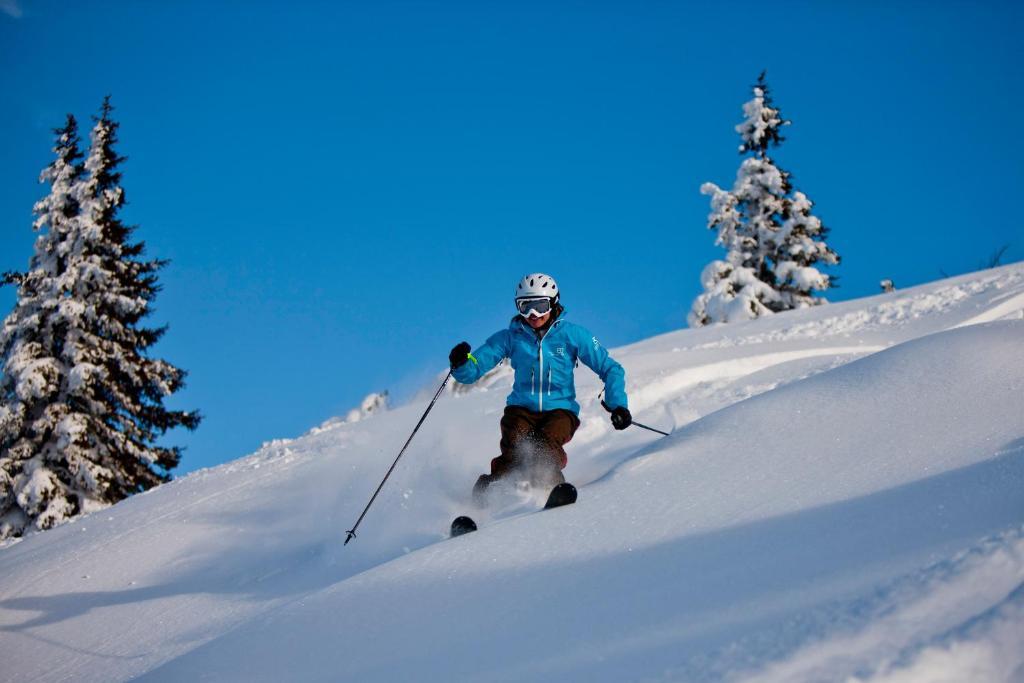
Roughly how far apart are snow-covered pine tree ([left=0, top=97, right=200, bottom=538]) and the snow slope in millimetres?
8446

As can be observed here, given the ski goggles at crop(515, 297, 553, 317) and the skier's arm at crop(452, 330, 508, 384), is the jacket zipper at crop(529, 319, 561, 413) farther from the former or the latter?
the skier's arm at crop(452, 330, 508, 384)

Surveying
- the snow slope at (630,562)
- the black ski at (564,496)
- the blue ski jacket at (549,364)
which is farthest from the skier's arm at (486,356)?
the black ski at (564,496)

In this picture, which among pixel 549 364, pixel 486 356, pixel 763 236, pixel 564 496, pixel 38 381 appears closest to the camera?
pixel 564 496

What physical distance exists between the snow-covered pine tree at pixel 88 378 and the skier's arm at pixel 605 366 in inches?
515

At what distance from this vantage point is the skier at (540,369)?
5.48 metres

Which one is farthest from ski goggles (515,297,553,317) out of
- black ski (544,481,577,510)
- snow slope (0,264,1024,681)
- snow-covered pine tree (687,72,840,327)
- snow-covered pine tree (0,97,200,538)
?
snow-covered pine tree (687,72,840,327)

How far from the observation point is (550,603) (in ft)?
9.49

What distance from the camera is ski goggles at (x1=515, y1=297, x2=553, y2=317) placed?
570cm

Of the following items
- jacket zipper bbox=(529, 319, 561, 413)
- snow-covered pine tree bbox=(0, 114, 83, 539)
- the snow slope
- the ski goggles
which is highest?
snow-covered pine tree bbox=(0, 114, 83, 539)

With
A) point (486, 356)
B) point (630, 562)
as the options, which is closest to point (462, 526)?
point (630, 562)

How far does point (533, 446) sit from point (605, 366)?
92 cm

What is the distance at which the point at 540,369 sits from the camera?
18.7 feet

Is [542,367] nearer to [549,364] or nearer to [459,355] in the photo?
[549,364]

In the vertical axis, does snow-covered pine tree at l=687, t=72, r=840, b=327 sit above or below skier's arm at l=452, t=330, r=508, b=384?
above
